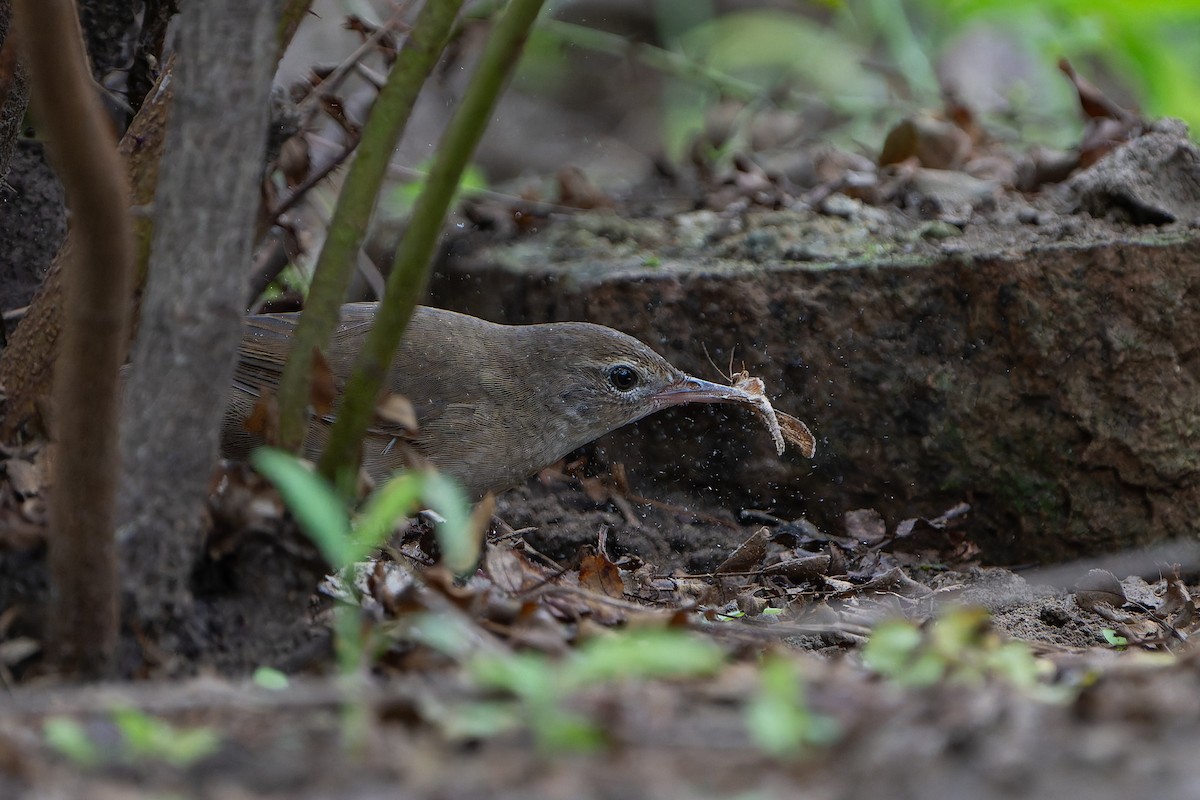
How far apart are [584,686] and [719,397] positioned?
2.92m

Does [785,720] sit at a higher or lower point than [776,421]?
higher

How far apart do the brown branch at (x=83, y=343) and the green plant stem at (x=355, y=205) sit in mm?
498

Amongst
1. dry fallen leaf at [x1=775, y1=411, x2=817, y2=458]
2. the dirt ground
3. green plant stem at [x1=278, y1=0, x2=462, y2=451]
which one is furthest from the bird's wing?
green plant stem at [x1=278, y1=0, x2=462, y2=451]

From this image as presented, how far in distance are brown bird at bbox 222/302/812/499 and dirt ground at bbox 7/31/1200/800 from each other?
444 millimetres

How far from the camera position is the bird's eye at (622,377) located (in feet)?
16.7

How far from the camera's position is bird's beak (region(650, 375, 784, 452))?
478 cm

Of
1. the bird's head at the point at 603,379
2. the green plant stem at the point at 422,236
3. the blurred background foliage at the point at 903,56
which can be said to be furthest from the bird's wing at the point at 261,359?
the blurred background foliage at the point at 903,56

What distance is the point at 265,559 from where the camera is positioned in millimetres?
2600

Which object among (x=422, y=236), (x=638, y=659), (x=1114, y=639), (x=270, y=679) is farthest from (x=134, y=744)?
(x=1114, y=639)

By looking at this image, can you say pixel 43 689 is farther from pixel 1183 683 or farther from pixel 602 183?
pixel 602 183

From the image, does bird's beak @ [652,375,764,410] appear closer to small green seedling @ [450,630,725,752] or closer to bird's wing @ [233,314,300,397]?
bird's wing @ [233,314,300,397]

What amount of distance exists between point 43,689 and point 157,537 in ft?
1.04

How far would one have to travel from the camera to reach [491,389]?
16.6 feet

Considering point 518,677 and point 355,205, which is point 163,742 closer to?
point 518,677
